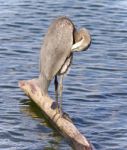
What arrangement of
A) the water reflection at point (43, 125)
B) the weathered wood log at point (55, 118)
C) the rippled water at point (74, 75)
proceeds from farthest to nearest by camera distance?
the rippled water at point (74, 75) < the water reflection at point (43, 125) < the weathered wood log at point (55, 118)

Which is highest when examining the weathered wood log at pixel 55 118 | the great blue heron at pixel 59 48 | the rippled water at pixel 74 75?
the great blue heron at pixel 59 48

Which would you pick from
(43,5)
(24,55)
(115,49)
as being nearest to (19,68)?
(24,55)

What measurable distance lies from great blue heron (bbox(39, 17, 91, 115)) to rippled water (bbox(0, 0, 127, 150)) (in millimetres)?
884

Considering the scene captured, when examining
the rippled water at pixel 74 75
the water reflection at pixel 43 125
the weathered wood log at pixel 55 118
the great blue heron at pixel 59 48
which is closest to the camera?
the weathered wood log at pixel 55 118

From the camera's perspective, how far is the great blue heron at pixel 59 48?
9742 millimetres

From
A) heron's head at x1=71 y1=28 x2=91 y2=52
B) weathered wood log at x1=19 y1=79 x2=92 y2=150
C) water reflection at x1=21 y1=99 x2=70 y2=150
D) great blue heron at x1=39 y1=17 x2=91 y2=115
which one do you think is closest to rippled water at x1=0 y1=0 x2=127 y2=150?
water reflection at x1=21 y1=99 x2=70 y2=150

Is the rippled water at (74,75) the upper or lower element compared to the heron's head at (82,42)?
lower

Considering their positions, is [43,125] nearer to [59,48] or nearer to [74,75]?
[59,48]

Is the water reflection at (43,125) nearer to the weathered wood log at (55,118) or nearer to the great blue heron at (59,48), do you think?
the weathered wood log at (55,118)

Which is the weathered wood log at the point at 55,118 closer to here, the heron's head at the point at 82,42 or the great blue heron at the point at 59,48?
the great blue heron at the point at 59,48

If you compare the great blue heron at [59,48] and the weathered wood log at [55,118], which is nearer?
the weathered wood log at [55,118]

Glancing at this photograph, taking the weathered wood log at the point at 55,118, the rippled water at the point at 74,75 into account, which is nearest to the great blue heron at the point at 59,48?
the weathered wood log at the point at 55,118

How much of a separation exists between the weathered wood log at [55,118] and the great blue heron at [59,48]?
451 mm

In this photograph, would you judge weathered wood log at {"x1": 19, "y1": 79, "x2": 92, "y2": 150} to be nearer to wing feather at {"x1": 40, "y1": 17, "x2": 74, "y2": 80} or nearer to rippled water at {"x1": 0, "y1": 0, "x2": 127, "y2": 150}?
rippled water at {"x1": 0, "y1": 0, "x2": 127, "y2": 150}
